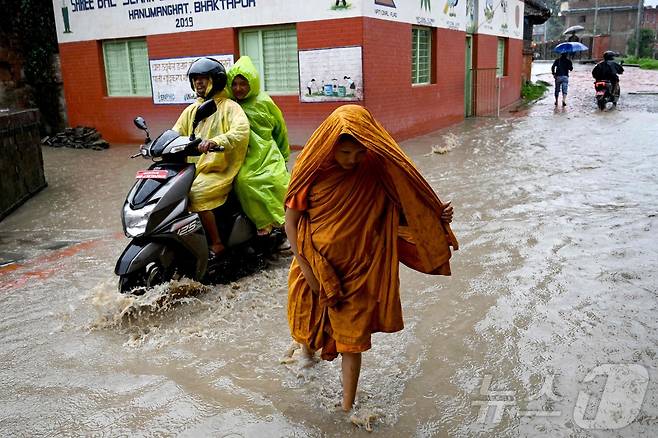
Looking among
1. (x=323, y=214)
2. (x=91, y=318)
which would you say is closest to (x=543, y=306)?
(x=323, y=214)

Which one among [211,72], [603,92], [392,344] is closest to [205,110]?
[211,72]

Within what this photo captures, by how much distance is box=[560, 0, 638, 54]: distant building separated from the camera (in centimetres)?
4909

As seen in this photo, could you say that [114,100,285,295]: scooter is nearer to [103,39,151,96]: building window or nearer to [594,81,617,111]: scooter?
[103,39,151,96]: building window

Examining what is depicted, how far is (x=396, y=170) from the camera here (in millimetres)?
2650

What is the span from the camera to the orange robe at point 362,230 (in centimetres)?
269

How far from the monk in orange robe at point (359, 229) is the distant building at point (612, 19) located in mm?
51873

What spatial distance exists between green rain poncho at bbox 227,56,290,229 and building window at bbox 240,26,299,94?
6478mm

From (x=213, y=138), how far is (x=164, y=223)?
757 millimetres

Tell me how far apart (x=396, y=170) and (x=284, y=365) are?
59.2 inches

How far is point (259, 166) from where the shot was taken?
4.93 meters

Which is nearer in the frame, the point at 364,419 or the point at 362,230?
the point at 362,230

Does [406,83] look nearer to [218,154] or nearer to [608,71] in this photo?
[608,71]

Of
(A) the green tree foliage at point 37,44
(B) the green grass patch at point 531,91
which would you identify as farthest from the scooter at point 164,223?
(B) the green grass patch at point 531,91

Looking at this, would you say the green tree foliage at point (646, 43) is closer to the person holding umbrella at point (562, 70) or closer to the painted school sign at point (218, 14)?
the person holding umbrella at point (562, 70)
